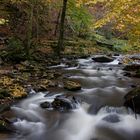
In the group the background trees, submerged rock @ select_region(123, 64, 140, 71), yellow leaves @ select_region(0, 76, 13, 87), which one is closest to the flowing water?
yellow leaves @ select_region(0, 76, 13, 87)

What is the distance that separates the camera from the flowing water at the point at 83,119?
791cm

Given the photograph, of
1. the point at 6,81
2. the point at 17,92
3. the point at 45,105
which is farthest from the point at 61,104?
the point at 6,81

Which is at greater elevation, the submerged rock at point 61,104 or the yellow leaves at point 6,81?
the yellow leaves at point 6,81

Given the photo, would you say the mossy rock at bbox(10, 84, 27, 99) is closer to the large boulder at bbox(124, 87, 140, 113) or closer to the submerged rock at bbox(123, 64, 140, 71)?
the large boulder at bbox(124, 87, 140, 113)

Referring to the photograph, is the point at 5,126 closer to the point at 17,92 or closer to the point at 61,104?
the point at 61,104

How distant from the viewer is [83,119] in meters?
8.92

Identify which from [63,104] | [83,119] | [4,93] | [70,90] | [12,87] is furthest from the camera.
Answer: [70,90]

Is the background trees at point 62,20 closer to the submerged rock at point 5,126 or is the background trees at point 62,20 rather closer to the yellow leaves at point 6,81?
the submerged rock at point 5,126

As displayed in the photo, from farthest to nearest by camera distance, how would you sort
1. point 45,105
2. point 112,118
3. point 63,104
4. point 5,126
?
1. point 45,105
2. point 63,104
3. point 112,118
4. point 5,126

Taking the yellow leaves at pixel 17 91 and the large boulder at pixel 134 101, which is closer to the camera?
the large boulder at pixel 134 101

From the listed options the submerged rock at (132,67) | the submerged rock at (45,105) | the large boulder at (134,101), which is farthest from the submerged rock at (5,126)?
the submerged rock at (132,67)

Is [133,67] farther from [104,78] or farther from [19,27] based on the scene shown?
[19,27]

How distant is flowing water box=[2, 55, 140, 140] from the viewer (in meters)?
7.91

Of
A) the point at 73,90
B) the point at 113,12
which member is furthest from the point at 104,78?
the point at 113,12
